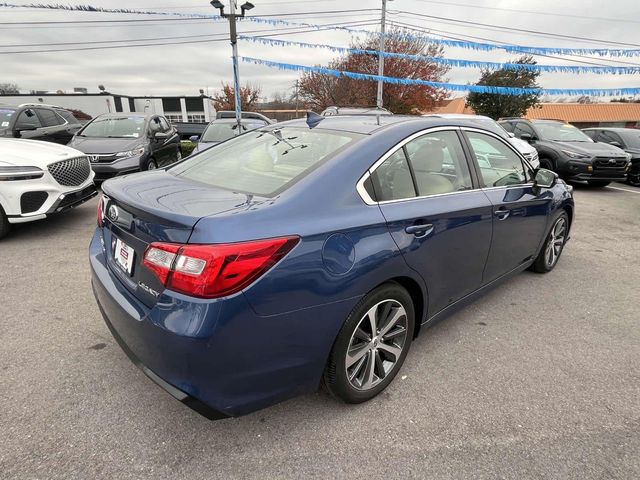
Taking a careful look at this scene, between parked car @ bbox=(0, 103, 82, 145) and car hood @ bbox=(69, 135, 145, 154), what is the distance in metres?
1.23

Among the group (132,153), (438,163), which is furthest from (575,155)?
(132,153)

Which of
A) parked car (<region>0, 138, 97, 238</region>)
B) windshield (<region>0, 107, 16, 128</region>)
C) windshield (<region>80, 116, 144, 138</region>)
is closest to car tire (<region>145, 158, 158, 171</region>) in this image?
windshield (<region>80, 116, 144, 138</region>)

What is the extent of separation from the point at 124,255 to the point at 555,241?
4.22 meters

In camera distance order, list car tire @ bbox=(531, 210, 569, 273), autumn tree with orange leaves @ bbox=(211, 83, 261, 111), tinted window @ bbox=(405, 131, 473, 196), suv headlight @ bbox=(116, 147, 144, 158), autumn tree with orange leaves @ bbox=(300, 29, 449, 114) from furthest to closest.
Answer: autumn tree with orange leaves @ bbox=(211, 83, 261, 111) → autumn tree with orange leaves @ bbox=(300, 29, 449, 114) → suv headlight @ bbox=(116, 147, 144, 158) → car tire @ bbox=(531, 210, 569, 273) → tinted window @ bbox=(405, 131, 473, 196)

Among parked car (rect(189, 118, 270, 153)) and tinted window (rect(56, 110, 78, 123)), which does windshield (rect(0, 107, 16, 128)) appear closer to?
tinted window (rect(56, 110, 78, 123))

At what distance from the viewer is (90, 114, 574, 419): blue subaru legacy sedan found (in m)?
1.73

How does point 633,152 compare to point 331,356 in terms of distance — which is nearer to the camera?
point 331,356

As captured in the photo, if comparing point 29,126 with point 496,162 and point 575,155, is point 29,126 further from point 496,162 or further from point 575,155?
point 575,155

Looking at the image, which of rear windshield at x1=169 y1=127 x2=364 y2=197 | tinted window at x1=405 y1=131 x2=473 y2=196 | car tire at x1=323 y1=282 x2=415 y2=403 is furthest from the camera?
tinted window at x1=405 y1=131 x2=473 y2=196

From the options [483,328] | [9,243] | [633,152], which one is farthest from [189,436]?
[633,152]

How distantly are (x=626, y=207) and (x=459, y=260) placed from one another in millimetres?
7806

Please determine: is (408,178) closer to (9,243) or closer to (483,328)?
(483,328)

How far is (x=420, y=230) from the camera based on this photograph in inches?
94.3

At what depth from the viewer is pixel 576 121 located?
181ft
